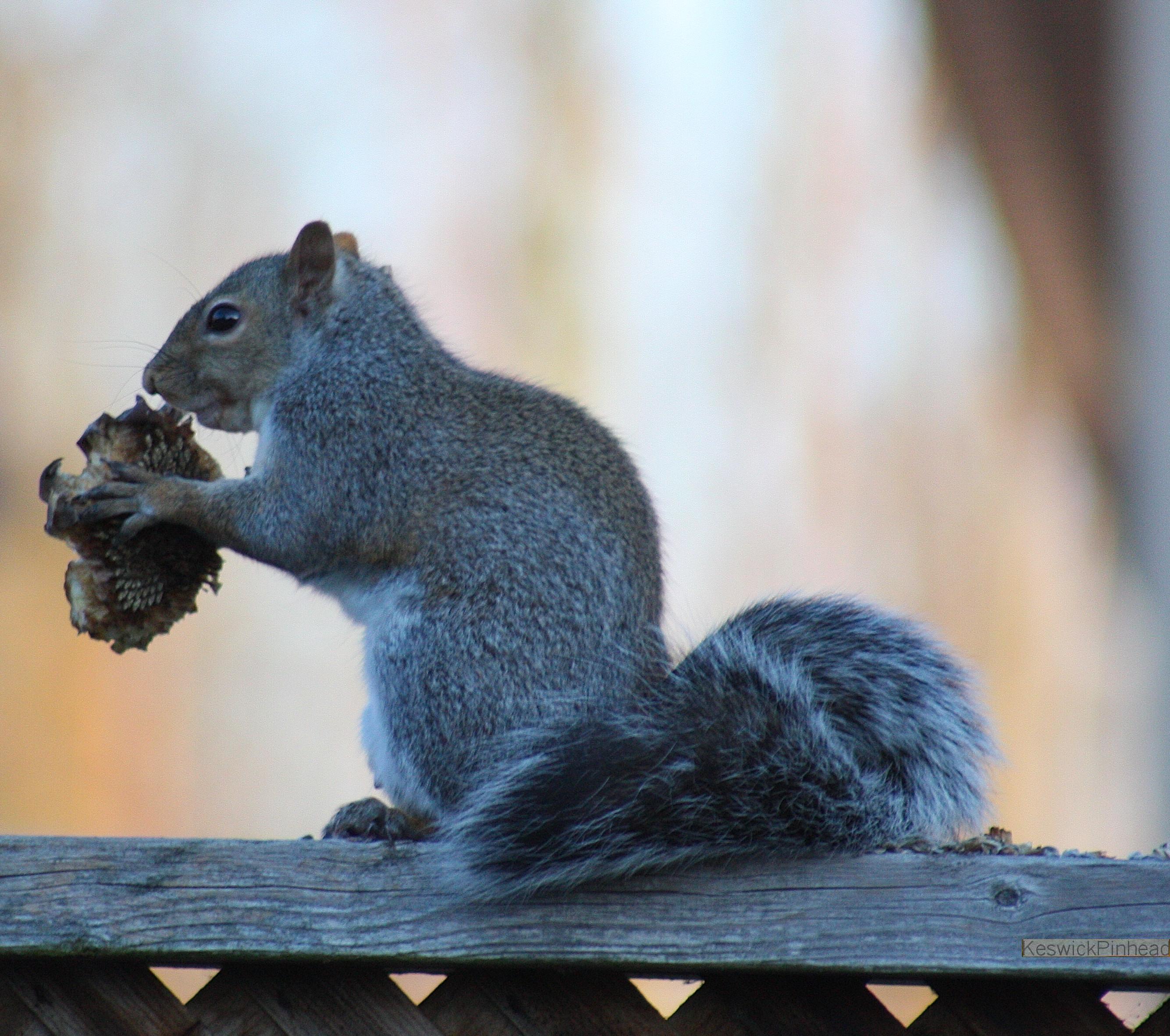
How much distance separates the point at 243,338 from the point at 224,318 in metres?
0.04

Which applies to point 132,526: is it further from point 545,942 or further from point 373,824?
point 545,942

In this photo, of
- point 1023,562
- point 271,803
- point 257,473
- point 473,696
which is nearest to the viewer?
point 473,696

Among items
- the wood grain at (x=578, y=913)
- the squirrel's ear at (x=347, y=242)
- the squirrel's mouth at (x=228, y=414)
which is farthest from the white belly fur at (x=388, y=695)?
the squirrel's ear at (x=347, y=242)

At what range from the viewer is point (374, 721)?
141 cm

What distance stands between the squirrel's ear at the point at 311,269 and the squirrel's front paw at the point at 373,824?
2.27ft

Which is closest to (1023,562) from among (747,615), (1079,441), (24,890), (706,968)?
(1079,441)

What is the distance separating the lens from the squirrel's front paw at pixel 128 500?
1.41 m

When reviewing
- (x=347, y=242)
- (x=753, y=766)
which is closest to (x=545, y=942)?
(x=753, y=766)

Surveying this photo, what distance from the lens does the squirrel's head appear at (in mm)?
1700

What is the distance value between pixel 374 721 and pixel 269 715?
5.85 feet

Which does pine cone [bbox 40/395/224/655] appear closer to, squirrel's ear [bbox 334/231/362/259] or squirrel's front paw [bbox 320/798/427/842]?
squirrel's front paw [bbox 320/798/427/842]

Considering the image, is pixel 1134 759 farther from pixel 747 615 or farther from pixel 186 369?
pixel 186 369

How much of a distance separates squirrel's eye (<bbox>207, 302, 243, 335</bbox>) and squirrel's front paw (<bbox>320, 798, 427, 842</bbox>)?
682 mm

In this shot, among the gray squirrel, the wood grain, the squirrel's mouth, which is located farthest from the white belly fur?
the squirrel's mouth
